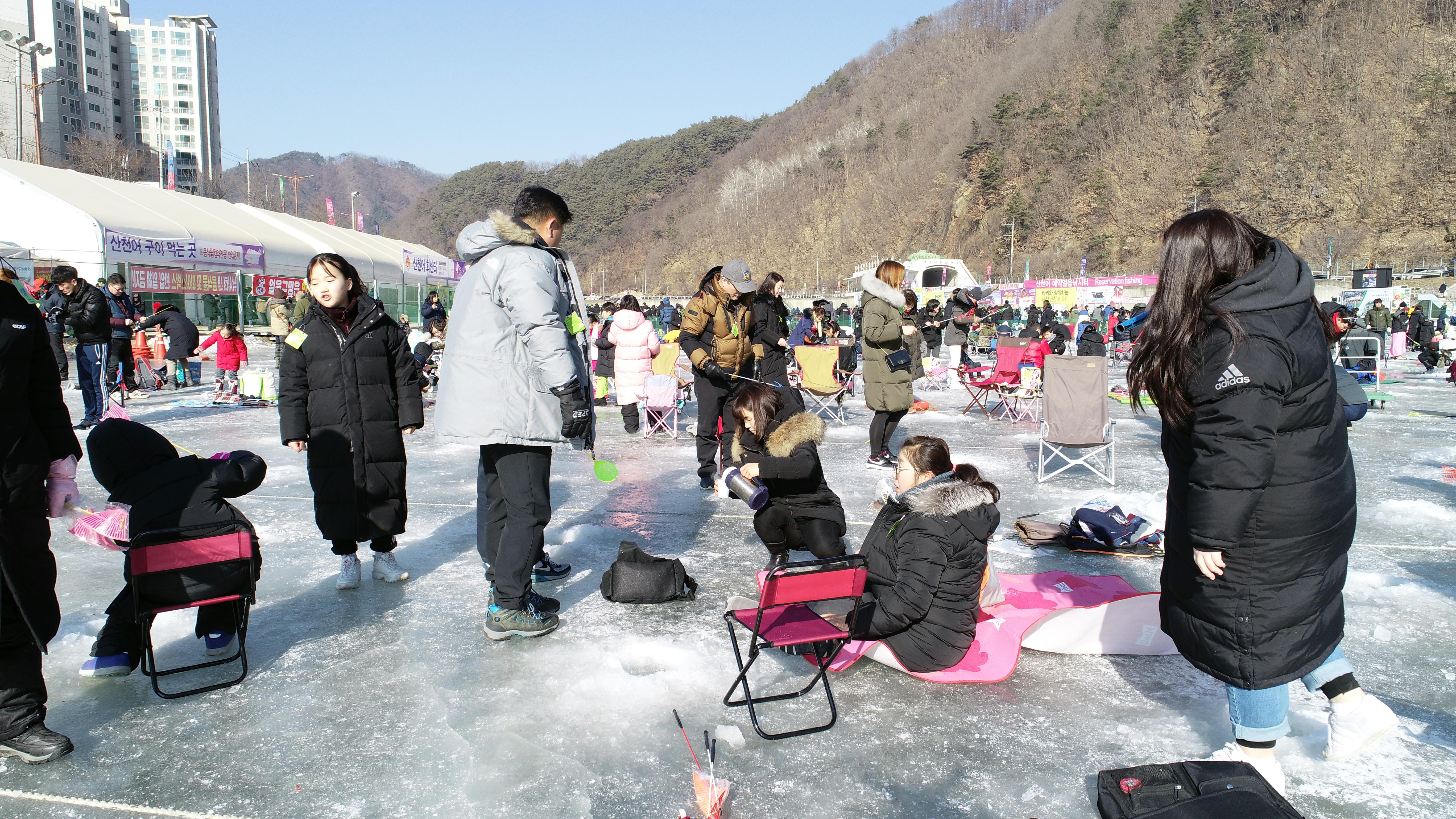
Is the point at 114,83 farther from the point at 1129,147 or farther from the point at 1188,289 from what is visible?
the point at 1188,289

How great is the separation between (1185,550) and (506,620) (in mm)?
2298

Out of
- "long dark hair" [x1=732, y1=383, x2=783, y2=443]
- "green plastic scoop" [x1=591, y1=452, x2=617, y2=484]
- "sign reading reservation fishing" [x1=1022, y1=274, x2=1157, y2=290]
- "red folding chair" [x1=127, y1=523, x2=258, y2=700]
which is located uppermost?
"sign reading reservation fishing" [x1=1022, y1=274, x2=1157, y2=290]

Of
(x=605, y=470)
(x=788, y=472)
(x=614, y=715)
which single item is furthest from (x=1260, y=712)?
(x=605, y=470)

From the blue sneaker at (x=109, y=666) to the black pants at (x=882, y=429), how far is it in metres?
4.85

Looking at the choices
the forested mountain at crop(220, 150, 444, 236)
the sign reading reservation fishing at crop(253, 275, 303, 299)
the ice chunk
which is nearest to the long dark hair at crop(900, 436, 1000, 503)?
the ice chunk

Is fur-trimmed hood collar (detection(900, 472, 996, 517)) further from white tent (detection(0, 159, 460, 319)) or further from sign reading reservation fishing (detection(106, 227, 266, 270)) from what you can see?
sign reading reservation fishing (detection(106, 227, 266, 270))

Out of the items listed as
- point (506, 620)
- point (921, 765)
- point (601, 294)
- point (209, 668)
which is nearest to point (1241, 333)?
point (921, 765)

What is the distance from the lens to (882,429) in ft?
21.7

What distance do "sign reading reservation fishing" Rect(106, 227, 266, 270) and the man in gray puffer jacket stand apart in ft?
73.6

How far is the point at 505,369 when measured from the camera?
3127mm

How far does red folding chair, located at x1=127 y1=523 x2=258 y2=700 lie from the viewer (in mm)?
2561

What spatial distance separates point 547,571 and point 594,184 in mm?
131701

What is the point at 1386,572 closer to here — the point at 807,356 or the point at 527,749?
the point at 527,749

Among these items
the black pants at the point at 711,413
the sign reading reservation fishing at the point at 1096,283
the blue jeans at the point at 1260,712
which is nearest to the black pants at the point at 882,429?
the black pants at the point at 711,413
